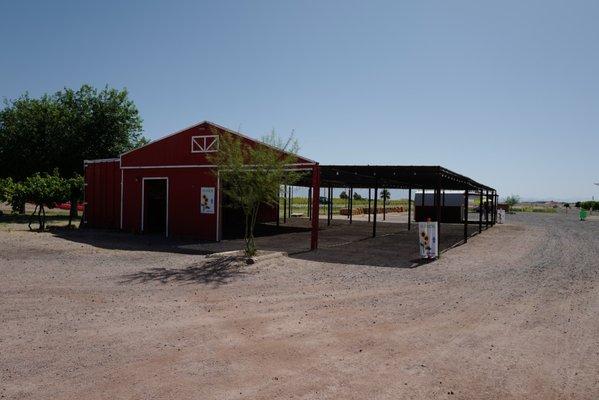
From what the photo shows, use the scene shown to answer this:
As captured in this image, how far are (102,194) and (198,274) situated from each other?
14715 millimetres

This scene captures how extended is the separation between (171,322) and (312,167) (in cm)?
1169

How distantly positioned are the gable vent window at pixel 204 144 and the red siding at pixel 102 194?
531 cm

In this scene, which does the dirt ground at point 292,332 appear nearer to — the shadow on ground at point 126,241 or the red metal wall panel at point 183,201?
the shadow on ground at point 126,241

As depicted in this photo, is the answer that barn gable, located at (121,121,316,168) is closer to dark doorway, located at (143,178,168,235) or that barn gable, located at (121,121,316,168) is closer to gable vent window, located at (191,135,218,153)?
gable vent window, located at (191,135,218,153)

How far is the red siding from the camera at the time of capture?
24.0 meters

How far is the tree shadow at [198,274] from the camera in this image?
37.4 feet

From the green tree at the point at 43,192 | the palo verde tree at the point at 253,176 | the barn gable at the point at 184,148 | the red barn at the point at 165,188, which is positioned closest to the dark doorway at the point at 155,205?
the red barn at the point at 165,188

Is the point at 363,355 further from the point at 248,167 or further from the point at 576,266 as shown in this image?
the point at 576,266

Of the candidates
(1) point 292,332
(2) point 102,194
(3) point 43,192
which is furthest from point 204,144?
(1) point 292,332

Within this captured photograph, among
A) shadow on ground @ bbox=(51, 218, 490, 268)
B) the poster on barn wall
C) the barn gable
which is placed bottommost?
shadow on ground @ bbox=(51, 218, 490, 268)

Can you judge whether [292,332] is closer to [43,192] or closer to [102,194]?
[102,194]

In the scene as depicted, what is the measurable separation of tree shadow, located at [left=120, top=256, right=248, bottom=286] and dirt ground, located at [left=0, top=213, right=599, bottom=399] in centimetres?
6

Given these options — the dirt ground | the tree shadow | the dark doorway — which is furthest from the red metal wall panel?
the dirt ground

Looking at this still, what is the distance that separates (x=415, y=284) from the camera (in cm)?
1152
